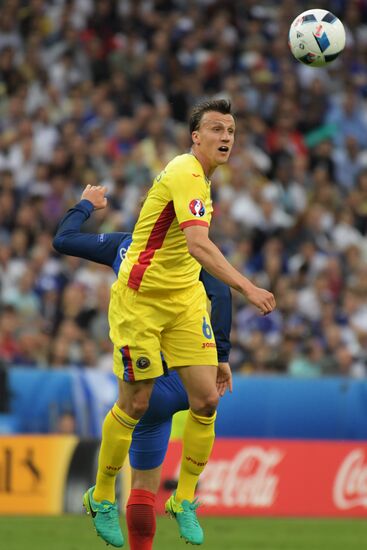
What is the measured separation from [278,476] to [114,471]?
6092mm

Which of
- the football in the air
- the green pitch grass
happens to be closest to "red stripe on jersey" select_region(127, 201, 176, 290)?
the football in the air

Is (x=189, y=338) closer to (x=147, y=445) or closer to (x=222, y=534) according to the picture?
(x=147, y=445)

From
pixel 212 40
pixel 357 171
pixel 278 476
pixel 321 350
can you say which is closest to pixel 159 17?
pixel 212 40

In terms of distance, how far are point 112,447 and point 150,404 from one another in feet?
1.20

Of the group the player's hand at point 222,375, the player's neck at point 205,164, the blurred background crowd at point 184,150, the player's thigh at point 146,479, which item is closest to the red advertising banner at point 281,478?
the blurred background crowd at point 184,150

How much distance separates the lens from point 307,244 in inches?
696

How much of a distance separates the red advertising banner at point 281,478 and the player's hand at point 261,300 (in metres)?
6.77

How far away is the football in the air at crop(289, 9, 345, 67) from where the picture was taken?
9398 mm

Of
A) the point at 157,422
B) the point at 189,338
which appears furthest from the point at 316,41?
the point at 157,422

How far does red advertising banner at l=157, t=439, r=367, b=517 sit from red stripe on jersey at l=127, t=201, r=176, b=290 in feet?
19.9

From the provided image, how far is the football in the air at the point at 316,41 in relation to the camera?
30.8 feet

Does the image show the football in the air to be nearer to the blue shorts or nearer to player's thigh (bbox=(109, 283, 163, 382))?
player's thigh (bbox=(109, 283, 163, 382))

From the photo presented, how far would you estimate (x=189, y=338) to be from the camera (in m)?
8.27

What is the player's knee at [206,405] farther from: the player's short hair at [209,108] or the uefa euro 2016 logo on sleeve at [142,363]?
the player's short hair at [209,108]
